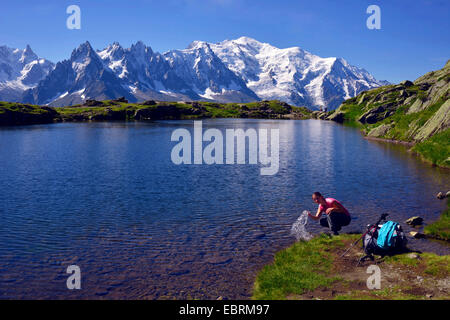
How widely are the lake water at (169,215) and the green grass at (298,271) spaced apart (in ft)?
3.01

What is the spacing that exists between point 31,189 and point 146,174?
45.7ft

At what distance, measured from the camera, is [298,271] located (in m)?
18.3

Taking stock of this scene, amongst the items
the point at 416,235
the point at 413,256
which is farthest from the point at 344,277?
the point at 416,235

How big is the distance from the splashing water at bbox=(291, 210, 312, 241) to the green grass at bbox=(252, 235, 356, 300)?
1286 millimetres

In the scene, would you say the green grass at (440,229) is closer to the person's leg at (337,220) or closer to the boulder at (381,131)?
the person's leg at (337,220)

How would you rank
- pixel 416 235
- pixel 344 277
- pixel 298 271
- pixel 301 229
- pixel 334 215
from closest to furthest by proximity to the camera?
pixel 344 277 < pixel 298 271 < pixel 416 235 < pixel 334 215 < pixel 301 229

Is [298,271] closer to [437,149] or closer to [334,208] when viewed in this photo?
[334,208]

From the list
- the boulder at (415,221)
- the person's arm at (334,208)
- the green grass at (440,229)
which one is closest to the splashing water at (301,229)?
the person's arm at (334,208)

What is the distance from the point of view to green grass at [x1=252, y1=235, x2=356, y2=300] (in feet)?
54.4

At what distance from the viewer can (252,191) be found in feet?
123

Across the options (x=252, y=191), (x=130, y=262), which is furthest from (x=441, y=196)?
(x=130, y=262)

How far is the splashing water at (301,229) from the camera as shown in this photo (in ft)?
79.3

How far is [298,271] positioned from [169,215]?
14002 mm

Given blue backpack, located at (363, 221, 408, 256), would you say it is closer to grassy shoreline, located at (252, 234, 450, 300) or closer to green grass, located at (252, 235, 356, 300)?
grassy shoreline, located at (252, 234, 450, 300)
